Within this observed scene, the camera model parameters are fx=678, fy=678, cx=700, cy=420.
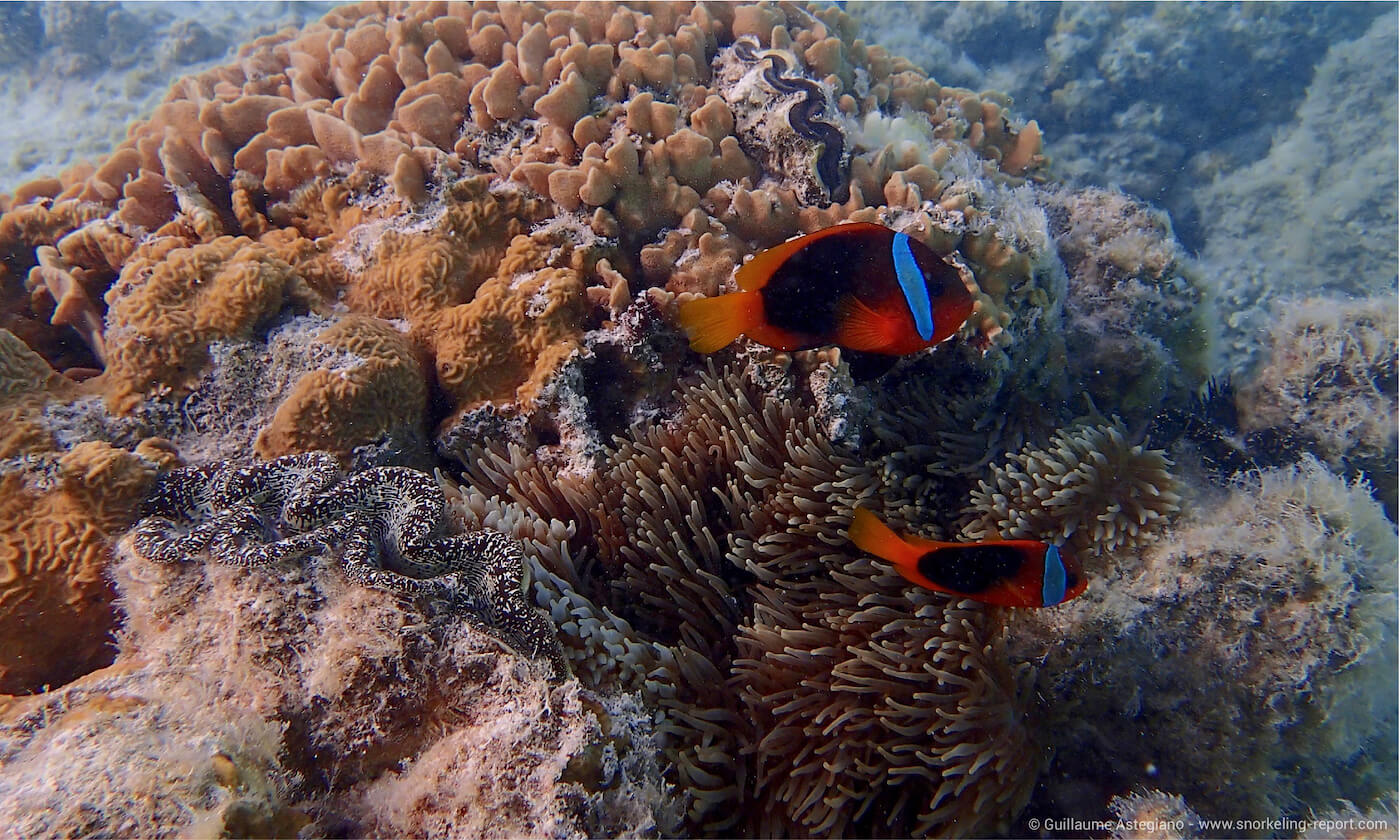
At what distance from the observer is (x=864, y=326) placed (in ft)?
7.50

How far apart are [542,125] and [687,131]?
0.87 meters

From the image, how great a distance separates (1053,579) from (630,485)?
165 cm

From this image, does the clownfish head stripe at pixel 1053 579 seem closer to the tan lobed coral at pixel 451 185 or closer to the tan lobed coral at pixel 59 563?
the tan lobed coral at pixel 451 185

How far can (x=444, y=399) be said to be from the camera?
3.29 m

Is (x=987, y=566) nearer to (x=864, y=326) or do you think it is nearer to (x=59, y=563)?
(x=864, y=326)

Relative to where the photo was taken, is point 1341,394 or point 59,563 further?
point 1341,394

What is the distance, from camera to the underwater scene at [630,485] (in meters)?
2.00

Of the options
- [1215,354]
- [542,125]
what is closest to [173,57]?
[542,125]

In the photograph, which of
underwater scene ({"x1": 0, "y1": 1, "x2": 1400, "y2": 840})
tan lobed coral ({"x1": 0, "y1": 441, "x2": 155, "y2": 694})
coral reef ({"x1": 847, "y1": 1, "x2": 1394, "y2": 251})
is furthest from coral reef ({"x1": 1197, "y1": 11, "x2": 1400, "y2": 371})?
tan lobed coral ({"x1": 0, "y1": 441, "x2": 155, "y2": 694})

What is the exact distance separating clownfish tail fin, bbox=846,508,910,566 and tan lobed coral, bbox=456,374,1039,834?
0.42 meters

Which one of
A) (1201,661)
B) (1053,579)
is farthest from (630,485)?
(1201,661)

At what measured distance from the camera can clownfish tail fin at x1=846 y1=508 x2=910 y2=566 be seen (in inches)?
89.4

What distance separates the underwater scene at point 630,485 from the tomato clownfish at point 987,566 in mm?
15

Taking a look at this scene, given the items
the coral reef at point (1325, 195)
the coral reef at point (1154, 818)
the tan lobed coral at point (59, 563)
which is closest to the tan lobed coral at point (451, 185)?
the tan lobed coral at point (59, 563)
